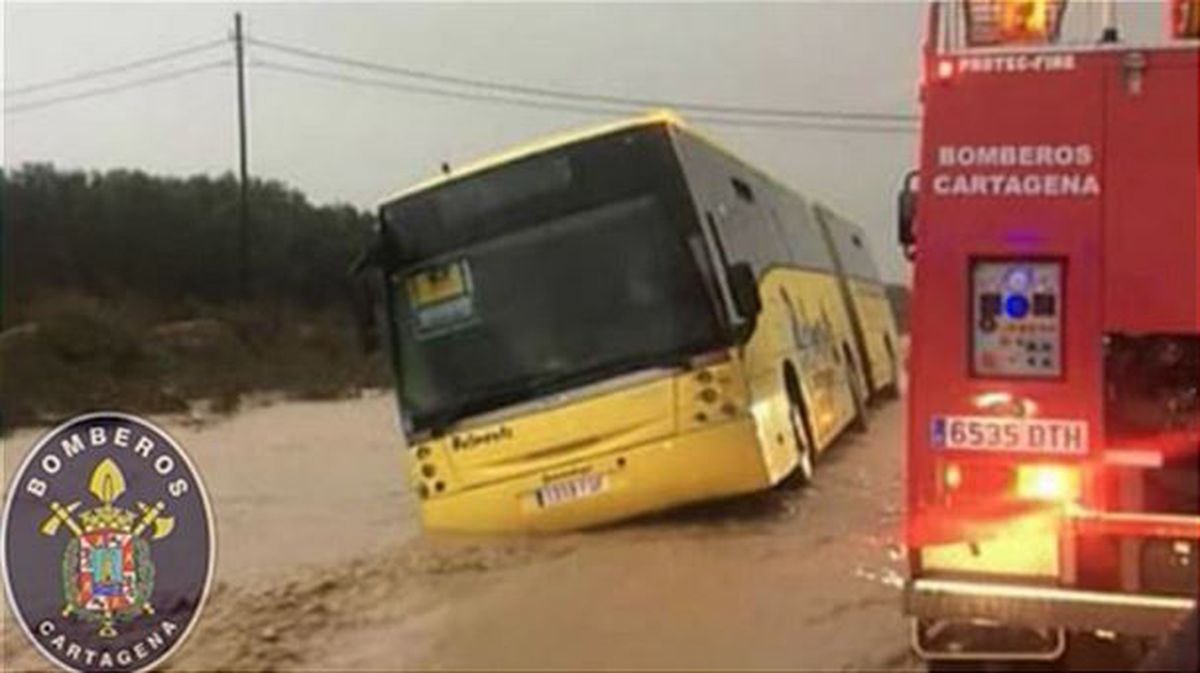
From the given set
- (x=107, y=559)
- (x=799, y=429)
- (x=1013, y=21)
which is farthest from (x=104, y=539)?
(x=799, y=429)

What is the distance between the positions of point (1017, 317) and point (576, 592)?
5365mm

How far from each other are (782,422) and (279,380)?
22.6 metres

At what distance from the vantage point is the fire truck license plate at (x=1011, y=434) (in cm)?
628

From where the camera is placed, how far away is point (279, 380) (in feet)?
115

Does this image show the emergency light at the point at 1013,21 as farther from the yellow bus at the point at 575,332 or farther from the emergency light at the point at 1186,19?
the yellow bus at the point at 575,332

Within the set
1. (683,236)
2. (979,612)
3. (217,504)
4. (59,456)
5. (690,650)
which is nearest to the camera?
(59,456)

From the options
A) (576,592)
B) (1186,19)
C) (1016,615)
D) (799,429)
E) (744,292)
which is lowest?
(576,592)

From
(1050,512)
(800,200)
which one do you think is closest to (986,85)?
(1050,512)

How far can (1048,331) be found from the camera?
6.29 m

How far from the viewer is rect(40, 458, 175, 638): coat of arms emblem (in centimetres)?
556

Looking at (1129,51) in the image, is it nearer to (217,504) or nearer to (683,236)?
(683,236)

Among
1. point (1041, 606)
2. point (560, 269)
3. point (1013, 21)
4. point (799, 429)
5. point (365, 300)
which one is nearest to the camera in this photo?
point (1041, 606)

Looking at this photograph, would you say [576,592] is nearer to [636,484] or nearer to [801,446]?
[636,484]

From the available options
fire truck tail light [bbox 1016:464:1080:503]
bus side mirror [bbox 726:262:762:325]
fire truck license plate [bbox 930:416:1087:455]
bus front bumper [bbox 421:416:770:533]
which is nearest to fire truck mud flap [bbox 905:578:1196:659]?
fire truck tail light [bbox 1016:464:1080:503]
